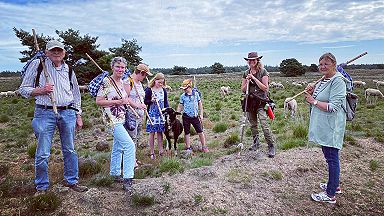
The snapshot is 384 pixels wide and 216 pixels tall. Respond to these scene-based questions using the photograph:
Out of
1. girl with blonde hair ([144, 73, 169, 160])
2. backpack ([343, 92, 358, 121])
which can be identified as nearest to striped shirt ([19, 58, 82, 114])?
girl with blonde hair ([144, 73, 169, 160])

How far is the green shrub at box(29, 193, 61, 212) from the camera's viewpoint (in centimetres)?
466

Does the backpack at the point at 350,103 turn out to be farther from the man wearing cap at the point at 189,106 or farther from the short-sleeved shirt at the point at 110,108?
the man wearing cap at the point at 189,106

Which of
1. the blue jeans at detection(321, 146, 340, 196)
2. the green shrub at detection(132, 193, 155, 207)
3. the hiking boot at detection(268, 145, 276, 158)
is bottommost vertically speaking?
the green shrub at detection(132, 193, 155, 207)

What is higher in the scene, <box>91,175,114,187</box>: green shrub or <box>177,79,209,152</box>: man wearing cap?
<box>177,79,209,152</box>: man wearing cap

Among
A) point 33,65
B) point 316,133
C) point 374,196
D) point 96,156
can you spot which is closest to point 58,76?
point 33,65

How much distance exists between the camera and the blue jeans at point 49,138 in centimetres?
481

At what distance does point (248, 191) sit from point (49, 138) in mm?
3428

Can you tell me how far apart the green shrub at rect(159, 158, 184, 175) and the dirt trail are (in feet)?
0.86

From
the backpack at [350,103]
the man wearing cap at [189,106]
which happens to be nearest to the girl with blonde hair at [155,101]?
the man wearing cap at [189,106]

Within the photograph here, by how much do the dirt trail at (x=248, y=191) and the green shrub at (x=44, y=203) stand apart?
0.45 feet

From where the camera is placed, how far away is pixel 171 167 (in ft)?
21.6

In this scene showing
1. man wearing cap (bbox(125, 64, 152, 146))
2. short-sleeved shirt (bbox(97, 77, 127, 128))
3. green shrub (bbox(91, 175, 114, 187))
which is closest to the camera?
short-sleeved shirt (bbox(97, 77, 127, 128))

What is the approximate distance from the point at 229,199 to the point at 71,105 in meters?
3.03

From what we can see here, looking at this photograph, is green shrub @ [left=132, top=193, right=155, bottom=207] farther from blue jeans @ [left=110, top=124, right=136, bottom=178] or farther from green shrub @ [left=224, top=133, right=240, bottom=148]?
green shrub @ [left=224, top=133, right=240, bottom=148]
